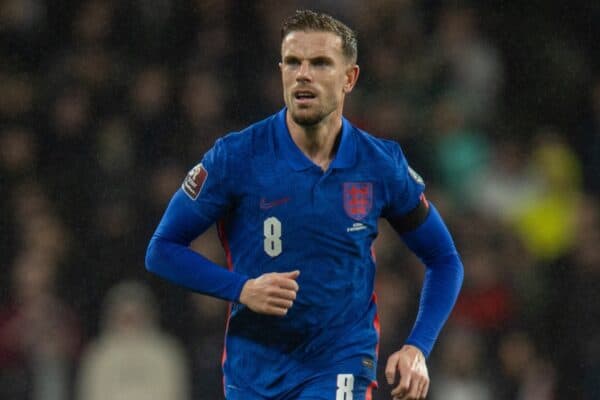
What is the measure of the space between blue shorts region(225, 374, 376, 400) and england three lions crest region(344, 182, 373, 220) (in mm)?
531

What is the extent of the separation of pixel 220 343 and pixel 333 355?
3212mm

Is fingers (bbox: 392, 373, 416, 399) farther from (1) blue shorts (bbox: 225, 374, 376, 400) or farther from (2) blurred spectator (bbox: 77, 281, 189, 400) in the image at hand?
(2) blurred spectator (bbox: 77, 281, 189, 400)

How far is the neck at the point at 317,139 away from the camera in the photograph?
4160 millimetres

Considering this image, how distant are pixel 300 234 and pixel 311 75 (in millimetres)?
522

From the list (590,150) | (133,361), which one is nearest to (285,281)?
(133,361)

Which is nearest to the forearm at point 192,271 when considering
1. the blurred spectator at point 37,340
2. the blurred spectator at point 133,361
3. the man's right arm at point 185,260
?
the man's right arm at point 185,260

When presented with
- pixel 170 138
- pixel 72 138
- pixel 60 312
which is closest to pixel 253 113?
pixel 170 138

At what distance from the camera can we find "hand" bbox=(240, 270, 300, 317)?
3.73 metres

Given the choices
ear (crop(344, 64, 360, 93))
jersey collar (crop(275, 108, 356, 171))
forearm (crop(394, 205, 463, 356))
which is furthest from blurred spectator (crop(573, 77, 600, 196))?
jersey collar (crop(275, 108, 356, 171))

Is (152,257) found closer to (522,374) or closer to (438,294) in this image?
(438,294)

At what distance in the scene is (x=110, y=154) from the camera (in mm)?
7988

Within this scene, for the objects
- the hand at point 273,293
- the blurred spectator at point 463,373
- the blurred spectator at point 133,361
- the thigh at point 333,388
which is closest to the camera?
the hand at point 273,293

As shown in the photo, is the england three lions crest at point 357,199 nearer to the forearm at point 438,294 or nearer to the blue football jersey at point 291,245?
the blue football jersey at point 291,245

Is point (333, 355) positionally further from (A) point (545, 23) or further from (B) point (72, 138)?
(A) point (545, 23)
